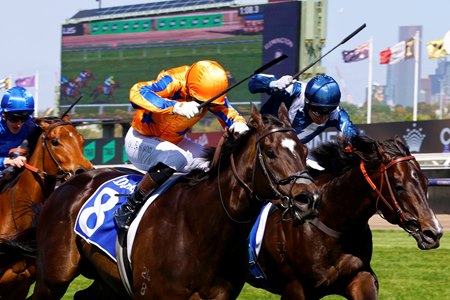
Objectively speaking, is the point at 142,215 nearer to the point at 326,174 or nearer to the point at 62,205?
the point at 62,205

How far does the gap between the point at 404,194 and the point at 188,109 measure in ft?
5.22

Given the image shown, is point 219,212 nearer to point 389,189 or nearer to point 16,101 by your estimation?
point 389,189

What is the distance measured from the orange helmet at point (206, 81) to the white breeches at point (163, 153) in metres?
0.41

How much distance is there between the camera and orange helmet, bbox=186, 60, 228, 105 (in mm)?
5758

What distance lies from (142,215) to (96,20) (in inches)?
1159

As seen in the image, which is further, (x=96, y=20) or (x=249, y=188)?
(x=96, y=20)

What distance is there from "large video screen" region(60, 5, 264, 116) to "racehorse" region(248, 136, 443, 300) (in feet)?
76.4

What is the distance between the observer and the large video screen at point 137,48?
30578 millimetres

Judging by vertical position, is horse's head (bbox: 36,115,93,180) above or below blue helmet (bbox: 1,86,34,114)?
below

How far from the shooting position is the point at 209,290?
5336mm

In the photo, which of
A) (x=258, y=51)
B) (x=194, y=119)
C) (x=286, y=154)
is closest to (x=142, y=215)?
(x=194, y=119)

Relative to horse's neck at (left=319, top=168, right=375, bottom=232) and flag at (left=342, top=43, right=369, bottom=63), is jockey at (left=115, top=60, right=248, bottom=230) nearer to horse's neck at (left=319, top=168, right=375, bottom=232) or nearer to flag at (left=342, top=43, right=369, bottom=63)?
horse's neck at (left=319, top=168, right=375, bottom=232)

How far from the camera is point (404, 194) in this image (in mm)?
6172

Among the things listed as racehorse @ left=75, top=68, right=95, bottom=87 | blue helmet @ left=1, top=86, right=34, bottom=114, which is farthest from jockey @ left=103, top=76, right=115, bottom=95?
blue helmet @ left=1, top=86, right=34, bottom=114
